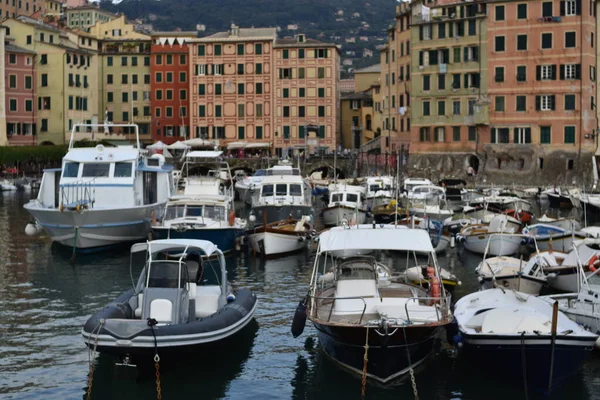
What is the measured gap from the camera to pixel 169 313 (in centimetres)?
2109

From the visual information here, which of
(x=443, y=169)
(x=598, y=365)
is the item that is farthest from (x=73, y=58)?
(x=598, y=365)

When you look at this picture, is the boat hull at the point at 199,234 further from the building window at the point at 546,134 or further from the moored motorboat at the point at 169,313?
the building window at the point at 546,134

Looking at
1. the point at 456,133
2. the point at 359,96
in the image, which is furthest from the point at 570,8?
the point at 359,96

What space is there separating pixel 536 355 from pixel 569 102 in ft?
210

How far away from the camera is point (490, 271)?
29703mm

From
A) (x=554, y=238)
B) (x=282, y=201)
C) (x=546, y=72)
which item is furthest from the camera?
(x=546, y=72)

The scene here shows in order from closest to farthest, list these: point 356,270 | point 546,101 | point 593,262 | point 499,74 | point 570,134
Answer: point 356,270 → point 593,262 → point 570,134 → point 546,101 → point 499,74

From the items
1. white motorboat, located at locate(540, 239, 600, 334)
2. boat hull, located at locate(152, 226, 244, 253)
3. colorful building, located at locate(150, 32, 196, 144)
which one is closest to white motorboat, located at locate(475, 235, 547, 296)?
white motorboat, located at locate(540, 239, 600, 334)

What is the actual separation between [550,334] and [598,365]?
308 cm

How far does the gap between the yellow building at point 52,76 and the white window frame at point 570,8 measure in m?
50.8

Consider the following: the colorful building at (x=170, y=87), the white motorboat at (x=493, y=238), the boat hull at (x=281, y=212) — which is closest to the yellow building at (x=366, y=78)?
the colorful building at (x=170, y=87)

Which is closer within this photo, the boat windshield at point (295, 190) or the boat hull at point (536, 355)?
the boat hull at point (536, 355)

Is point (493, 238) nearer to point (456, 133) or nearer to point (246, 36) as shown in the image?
point (456, 133)

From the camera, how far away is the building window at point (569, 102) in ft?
262
